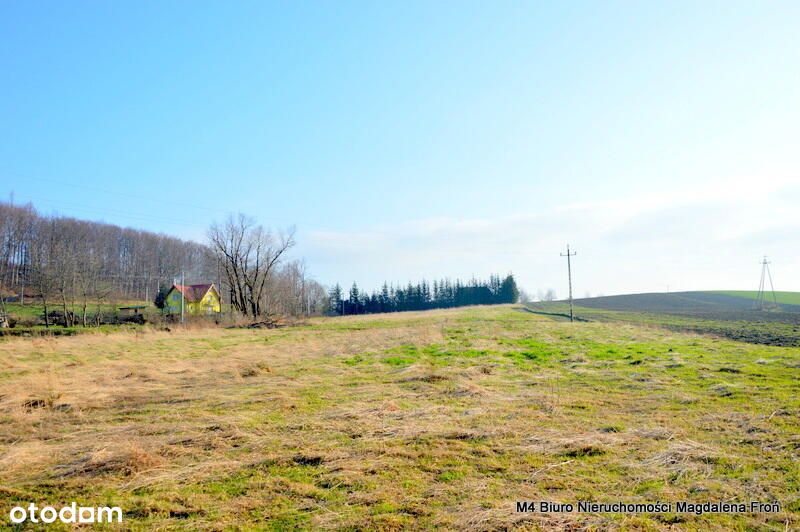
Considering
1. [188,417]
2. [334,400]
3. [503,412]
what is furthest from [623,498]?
[188,417]

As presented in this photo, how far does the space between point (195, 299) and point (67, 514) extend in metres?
68.5

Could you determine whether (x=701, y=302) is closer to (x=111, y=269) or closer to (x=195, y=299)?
(x=195, y=299)

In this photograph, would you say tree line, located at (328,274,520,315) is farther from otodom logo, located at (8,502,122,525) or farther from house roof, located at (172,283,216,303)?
otodom logo, located at (8,502,122,525)

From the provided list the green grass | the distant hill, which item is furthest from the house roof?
the green grass

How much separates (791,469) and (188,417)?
852 cm

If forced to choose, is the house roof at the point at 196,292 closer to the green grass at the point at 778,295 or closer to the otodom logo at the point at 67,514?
the otodom logo at the point at 67,514

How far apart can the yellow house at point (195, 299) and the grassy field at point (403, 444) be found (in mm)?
51357

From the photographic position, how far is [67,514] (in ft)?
13.4

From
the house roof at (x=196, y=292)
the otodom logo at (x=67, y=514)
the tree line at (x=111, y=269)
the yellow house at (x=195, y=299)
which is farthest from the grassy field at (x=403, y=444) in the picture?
the house roof at (x=196, y=292)

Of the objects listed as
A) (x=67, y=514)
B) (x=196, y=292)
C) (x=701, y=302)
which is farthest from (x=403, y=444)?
(x=701, y=302)

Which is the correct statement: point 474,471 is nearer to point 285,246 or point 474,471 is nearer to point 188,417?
point 188,417

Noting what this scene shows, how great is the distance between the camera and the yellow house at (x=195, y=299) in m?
59.9

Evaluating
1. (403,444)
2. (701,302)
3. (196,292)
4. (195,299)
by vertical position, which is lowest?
(701,302)

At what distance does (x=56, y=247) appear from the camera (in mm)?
50438
